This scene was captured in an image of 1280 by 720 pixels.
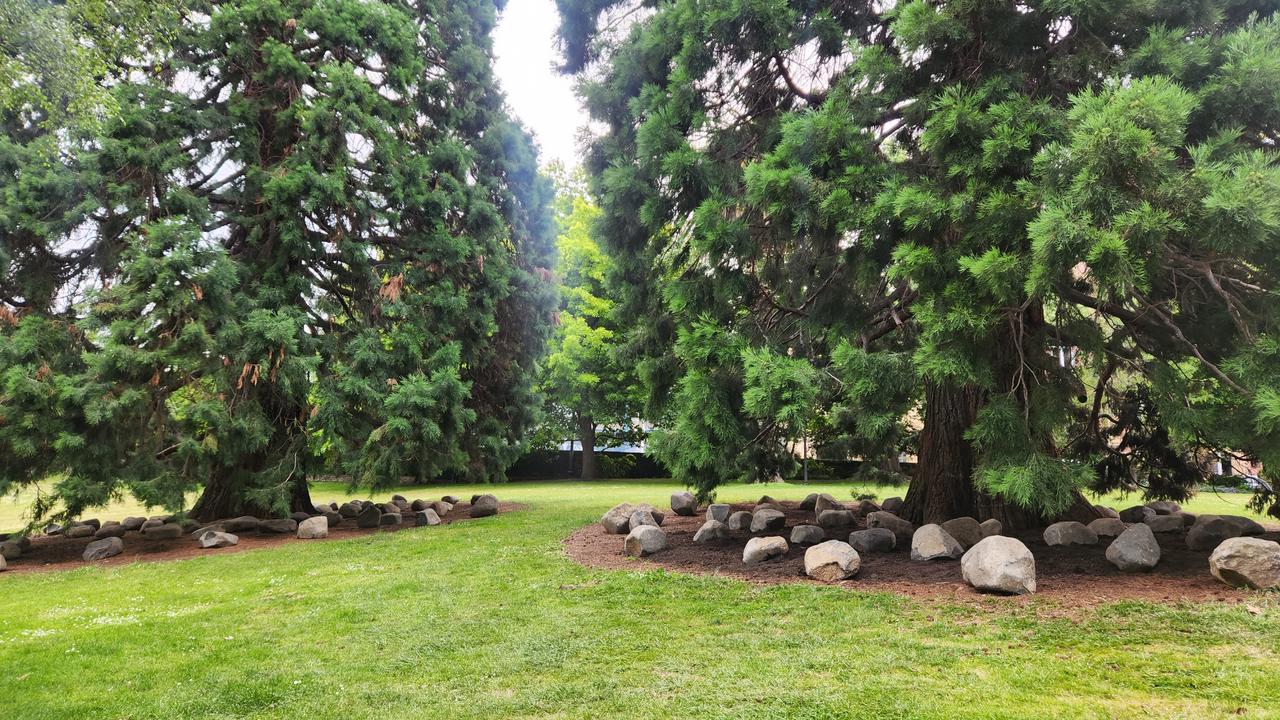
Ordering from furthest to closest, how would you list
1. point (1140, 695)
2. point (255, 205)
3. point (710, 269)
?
point (255, 205) < point (710, 269) < point (1140, 695)

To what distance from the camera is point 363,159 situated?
11461 millimetres

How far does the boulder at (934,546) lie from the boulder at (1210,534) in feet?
7.28

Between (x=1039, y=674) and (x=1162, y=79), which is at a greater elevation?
(x=1162, y=79)

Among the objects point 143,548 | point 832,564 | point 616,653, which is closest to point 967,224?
point 832,564

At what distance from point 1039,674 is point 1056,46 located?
5129mm

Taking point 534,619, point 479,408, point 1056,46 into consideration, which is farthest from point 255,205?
point 1056,46

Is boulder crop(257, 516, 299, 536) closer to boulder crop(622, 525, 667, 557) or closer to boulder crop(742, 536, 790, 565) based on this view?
boulder crop(622, 525, 667, 557)

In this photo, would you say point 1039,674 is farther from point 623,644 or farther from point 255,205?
point 255,205

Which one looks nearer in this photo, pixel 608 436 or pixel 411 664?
pixel 411 664

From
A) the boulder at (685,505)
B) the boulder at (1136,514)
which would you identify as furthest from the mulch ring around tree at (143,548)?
the boulder at (1136,514)

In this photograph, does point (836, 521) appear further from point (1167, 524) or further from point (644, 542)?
point (1167, 524)

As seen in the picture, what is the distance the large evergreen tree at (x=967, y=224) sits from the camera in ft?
15.0

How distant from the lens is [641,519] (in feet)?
28.8

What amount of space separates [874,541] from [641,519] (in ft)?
10.2
